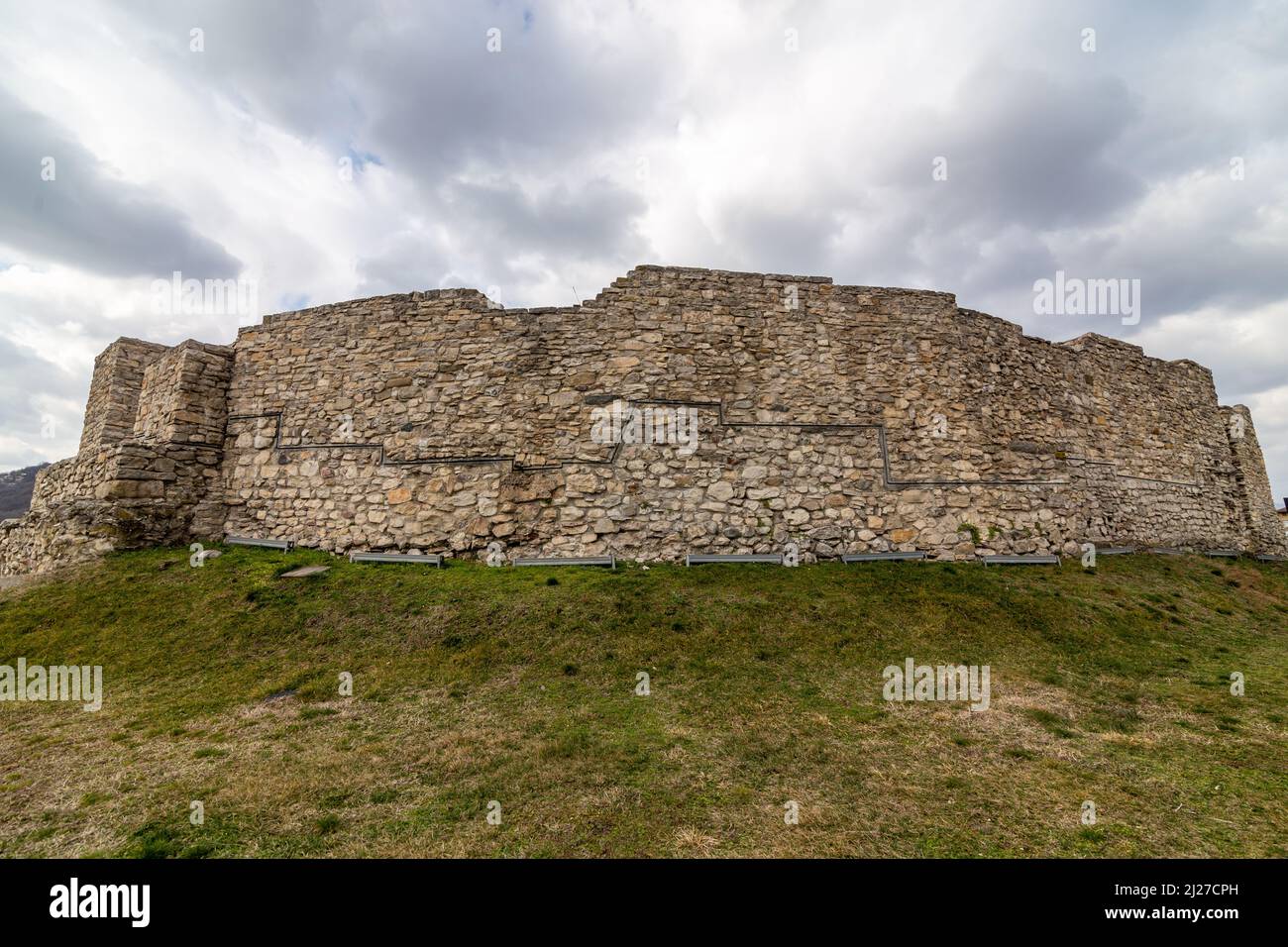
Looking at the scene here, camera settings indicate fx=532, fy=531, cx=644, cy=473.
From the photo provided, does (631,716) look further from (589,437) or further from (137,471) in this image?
(137,471)

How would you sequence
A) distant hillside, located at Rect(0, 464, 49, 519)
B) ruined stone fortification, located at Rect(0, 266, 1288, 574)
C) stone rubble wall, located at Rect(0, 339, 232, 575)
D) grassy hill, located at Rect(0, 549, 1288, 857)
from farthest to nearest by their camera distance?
distant hillside, located at Rect(0, 464, 49, 519) → ruined stone fortification, located at Rect(0, 266, 1288, 574) → stone rubble wall, located at Rect(0, 339, 232, 575) → grassy hill, located at Rect(0, 549, 1288, 857)

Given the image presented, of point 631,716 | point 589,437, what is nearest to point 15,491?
point 589,437

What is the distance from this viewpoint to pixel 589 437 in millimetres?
12445

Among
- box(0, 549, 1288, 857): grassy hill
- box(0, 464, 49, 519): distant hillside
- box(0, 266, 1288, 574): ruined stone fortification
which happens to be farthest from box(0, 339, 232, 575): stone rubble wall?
box(0, 464, 49, 519): distant hillside

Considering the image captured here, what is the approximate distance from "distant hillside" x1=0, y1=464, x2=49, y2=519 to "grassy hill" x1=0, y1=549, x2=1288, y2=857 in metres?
89.8

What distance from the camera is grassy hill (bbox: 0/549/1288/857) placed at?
14.3 ft

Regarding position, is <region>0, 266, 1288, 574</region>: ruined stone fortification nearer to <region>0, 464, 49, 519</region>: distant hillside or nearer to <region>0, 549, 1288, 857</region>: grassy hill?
<region>0, 549, 1288, 857</region>: grassy hill

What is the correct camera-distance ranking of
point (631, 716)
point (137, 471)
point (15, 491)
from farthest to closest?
point (15, 491) → point (137, 471) → point (631, 716)

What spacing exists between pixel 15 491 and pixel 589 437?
108 metres

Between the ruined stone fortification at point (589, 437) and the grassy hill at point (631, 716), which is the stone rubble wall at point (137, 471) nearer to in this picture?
the ruined stone fortification at point (589, 437)

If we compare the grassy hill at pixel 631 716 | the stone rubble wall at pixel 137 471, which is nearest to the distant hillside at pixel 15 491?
the stone rubble wall at pixel 137 471

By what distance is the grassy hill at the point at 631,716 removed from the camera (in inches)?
171

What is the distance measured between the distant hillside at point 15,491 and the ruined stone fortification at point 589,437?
83.0 m
